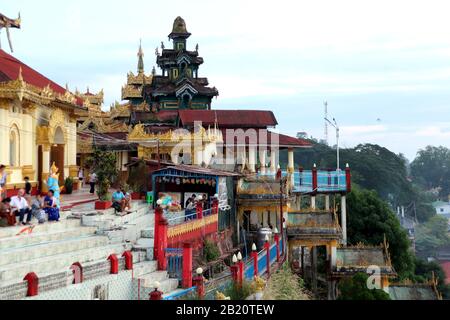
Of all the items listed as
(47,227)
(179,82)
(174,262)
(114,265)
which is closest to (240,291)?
(114,265)

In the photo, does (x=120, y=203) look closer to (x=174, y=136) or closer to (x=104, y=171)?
(x=104, y=171)

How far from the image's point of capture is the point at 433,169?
13700 centimetres

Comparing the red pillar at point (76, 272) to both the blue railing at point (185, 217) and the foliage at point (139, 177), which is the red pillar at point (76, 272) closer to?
the blue railing at point (185, 217)

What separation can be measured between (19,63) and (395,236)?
24.1 meters

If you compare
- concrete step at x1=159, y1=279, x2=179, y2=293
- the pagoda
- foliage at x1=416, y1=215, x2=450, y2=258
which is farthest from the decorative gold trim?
foliage at x1=416, y1=215, x2=450, y2=258

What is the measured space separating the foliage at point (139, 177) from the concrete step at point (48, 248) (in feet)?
28.2

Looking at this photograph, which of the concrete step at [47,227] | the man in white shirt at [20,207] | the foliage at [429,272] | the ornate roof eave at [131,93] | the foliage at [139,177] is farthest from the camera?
the ornate roof eave at [131,93]

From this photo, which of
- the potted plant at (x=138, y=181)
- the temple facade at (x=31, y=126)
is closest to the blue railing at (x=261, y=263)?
the potted plant at (x=138, y=181)

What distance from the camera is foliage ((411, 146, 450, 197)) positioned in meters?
135

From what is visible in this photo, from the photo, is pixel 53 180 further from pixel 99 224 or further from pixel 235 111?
pixel 235 111

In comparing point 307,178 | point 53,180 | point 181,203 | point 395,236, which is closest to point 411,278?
point 395,236

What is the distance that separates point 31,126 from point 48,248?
9466 millimetres

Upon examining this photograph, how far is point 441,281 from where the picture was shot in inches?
1603

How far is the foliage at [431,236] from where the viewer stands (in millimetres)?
82125
